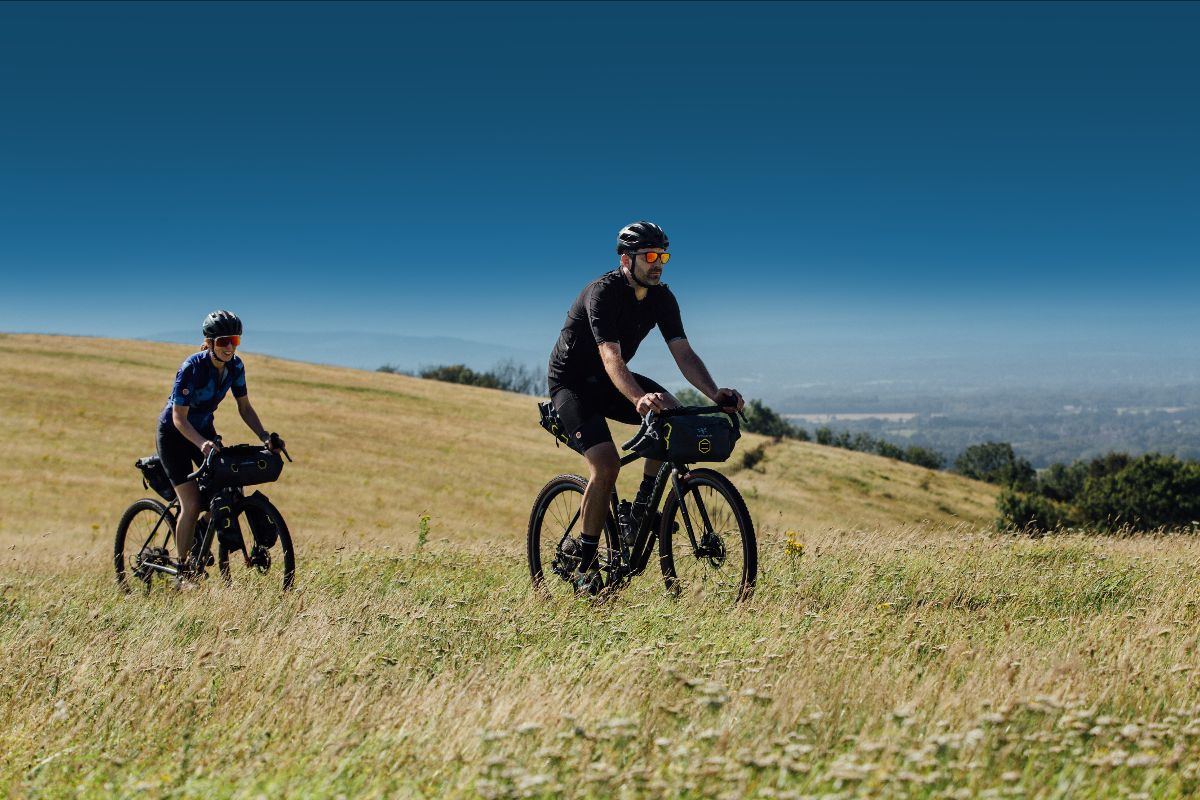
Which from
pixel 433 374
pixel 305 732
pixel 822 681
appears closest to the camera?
pixel 305 732

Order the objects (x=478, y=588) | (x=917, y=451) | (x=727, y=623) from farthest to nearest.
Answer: (x=917, y=451)
(x=478, y=588)
(x=727, y=623)

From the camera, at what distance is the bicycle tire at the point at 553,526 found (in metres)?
7.16

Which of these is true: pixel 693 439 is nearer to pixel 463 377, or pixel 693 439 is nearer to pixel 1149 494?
pixel 1149 494

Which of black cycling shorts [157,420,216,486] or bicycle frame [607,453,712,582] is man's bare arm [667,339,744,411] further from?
black cycling shorts [157,420,216,486]

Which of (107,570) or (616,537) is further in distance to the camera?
(107,570)

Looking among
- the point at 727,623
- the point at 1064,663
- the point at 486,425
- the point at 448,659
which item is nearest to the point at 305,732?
the point at 448,659

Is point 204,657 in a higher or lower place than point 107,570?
higher

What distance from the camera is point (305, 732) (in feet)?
12.1

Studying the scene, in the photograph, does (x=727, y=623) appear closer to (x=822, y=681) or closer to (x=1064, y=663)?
(x=822, y=681)

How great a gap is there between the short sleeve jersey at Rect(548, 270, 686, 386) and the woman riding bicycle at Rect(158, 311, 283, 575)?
9.38ft

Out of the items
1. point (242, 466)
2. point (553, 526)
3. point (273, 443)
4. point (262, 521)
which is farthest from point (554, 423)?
point (262, 521)

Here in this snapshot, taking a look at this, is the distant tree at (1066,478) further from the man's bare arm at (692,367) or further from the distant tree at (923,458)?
the man's bare arm at (692,367)

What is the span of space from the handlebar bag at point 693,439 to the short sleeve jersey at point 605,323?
2.32 ft

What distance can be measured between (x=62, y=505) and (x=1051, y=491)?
81.1m
